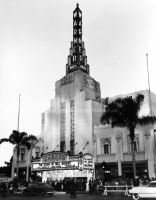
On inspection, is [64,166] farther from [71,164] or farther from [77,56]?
[77,56]

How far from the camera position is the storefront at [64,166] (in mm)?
38062

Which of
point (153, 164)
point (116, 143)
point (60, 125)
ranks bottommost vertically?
point (153, 164)

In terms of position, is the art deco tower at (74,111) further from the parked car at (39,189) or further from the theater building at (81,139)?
the parked car at (39,189)

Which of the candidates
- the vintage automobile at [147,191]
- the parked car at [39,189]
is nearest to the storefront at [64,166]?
the parked car at [39,189]

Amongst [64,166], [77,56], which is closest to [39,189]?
[64,166]

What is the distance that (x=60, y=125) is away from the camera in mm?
53562

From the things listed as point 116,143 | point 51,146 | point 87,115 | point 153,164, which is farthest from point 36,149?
point 153,164

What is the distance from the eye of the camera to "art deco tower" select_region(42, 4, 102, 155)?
1946 inches

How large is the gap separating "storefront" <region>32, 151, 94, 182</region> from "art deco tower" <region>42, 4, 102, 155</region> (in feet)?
25.9

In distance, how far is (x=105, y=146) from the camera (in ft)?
149

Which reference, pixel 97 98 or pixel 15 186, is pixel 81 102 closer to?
pixel 97 98

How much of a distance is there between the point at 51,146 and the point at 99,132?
1181 cm

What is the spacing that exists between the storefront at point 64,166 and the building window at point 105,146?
6.37 meters

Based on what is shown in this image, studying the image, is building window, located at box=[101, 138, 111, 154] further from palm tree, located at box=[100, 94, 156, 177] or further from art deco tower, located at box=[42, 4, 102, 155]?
palm tree, located at box=[100, 94, 156, 177]
